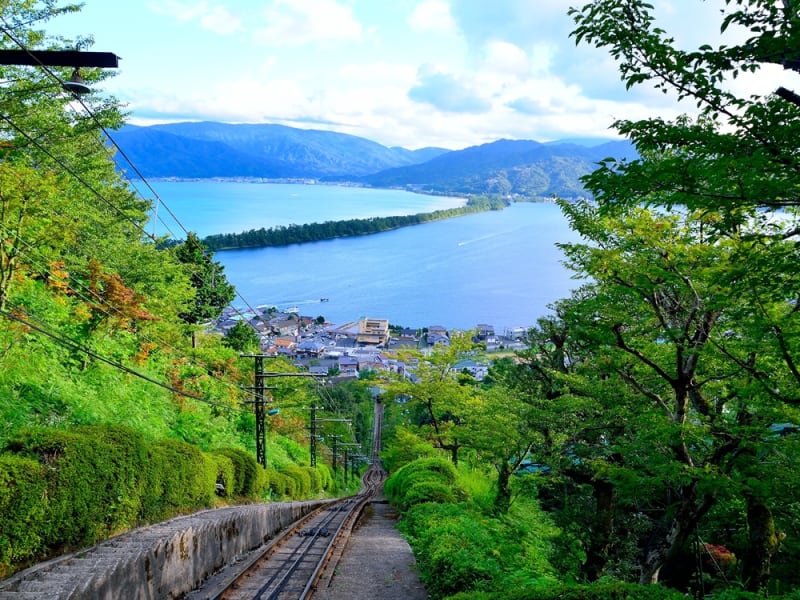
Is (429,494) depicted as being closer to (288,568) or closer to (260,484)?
(260,484)

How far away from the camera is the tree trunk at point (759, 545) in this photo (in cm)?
647

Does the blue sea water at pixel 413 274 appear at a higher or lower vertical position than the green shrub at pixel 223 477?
higher

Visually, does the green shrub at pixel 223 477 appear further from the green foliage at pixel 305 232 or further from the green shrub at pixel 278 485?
the green foliage at pixel 305 232

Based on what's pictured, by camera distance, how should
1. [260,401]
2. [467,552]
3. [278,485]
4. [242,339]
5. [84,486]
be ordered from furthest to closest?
[242,339] < [278,485] < [260,401] < [467,552] < [84,486]

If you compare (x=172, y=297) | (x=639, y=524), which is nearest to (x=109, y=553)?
(x=639, y=524)

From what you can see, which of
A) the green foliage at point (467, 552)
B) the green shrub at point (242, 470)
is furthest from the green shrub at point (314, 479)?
the green foliage at point (467, 552)

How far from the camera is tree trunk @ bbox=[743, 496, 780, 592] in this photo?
6.47 meters

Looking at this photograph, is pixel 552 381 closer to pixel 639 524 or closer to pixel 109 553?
pixel 639 524

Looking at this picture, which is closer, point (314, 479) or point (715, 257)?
point (715, 257)

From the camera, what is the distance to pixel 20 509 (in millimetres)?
4516

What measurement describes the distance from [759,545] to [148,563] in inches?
280

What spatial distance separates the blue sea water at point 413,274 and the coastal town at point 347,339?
2.75 metres

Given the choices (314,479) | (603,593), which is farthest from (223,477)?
(314,479)

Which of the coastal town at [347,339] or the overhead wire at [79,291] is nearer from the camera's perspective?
the overhead wire at [79,291]
